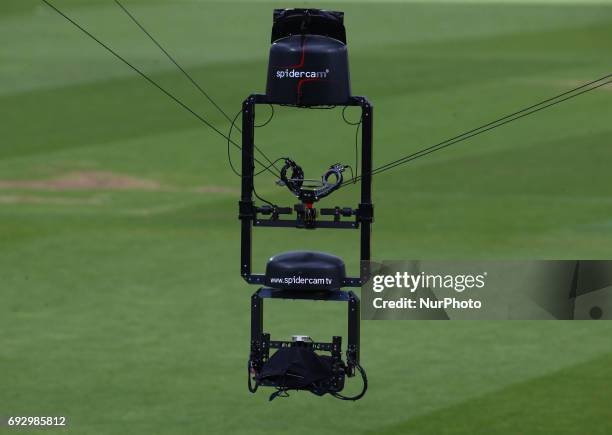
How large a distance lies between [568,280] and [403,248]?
20687mm

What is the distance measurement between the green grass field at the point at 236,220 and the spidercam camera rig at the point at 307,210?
7912 mm

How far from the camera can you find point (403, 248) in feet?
149

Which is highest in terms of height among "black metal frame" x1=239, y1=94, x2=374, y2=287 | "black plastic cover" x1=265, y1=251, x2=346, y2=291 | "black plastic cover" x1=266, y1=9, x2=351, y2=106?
"black plastic cover" x1=266, y1=9, x2=351, y2=106

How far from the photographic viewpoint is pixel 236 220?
48781 mm

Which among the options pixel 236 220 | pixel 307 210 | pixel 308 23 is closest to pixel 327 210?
pixel 307 210

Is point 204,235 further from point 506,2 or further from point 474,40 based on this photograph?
point 506,2

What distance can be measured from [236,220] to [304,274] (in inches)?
1003

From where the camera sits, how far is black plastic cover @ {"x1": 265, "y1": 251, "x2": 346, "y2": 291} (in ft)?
76.6

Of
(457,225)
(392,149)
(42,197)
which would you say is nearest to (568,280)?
(457,225)

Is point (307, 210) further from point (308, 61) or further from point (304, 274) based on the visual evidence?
point (308, 61)

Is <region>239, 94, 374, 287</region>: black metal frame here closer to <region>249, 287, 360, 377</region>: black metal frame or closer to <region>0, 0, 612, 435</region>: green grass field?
<region>249, 287, 360, 377</region>: black metal frame

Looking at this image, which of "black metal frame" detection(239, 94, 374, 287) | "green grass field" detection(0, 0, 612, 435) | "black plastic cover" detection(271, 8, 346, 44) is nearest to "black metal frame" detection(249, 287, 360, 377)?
"black metal frame" detection(239, 94, 374, 287)

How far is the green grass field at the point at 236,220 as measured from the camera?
33.5 m

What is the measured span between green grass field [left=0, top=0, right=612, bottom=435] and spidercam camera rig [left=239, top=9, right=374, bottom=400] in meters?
7.91
